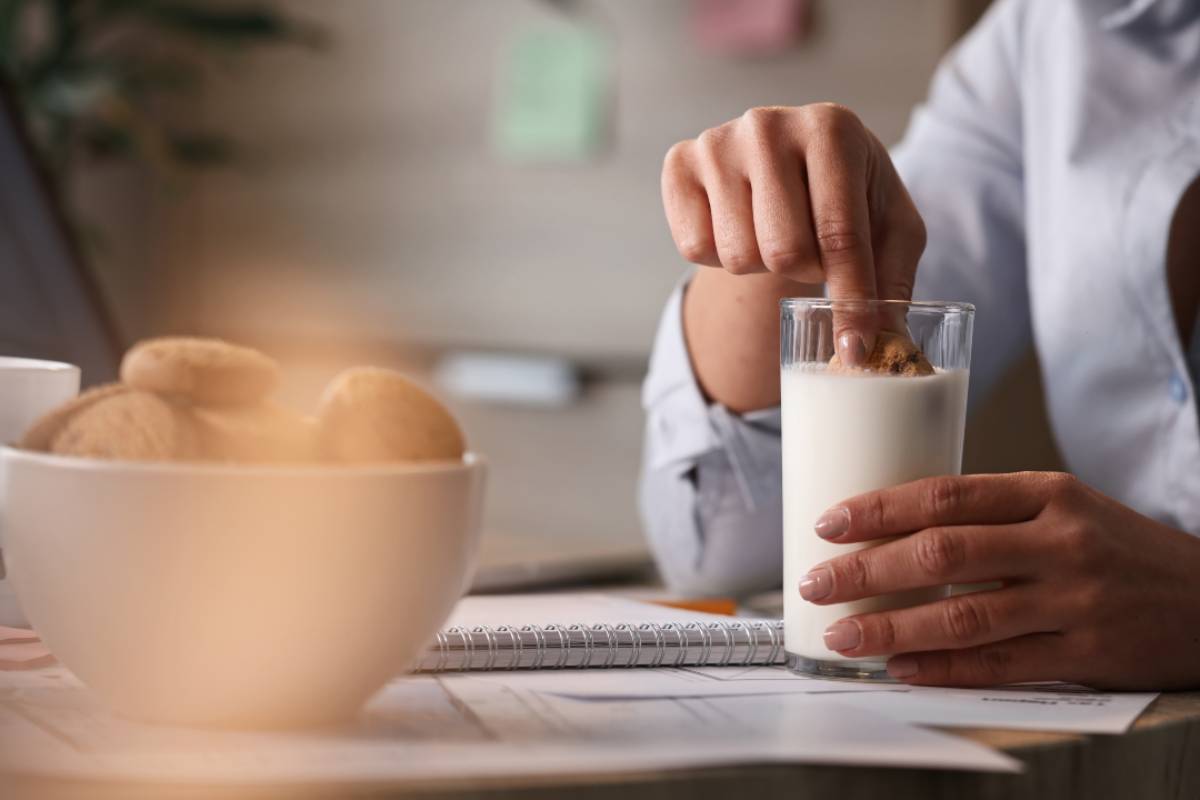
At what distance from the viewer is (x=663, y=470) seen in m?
0.89

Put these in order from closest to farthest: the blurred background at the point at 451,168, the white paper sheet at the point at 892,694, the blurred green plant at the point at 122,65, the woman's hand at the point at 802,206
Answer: the white paper sheet at the point at 892,694 < the woman's hand at the point at 802,206 < the blurred background at the point at 451,168 < the blurred green plant at the point at 122,65

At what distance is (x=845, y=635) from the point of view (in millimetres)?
507

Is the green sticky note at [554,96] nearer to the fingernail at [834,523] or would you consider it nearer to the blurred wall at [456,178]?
the blurred wall at [456,178]

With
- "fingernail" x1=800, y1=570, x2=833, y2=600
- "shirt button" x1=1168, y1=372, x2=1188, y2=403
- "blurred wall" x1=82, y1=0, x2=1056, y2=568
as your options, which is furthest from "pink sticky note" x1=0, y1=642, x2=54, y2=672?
"blurred wall" x1=82, y1=0, x2=1056, y2=568

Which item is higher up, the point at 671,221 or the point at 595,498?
the point at 671,221

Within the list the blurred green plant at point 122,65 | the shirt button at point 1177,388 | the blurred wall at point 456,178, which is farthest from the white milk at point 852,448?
the blurred green plant at point 122,65

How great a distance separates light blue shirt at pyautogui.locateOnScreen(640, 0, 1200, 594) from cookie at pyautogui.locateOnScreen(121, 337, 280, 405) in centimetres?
48

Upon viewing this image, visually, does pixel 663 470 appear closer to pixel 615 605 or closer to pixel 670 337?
pixel 670 337

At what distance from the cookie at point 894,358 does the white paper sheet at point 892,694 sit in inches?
4.9

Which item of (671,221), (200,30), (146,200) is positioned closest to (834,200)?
(671,221)

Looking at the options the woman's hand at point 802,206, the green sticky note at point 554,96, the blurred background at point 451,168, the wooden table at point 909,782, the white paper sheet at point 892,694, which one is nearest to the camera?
the wooden table at point 909,782

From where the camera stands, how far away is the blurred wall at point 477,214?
161 centimetres

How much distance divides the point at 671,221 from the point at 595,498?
1.26 meters

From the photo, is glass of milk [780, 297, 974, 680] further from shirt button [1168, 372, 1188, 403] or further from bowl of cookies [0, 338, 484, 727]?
shirt button [1168, 372, 1188, 403]
